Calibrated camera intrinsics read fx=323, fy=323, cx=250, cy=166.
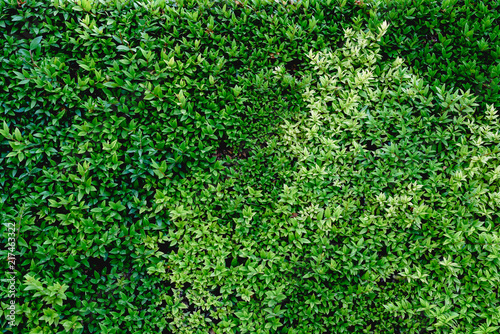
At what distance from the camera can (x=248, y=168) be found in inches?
121

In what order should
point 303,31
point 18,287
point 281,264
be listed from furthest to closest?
point 303,31 < point 281,264 < point 18,287

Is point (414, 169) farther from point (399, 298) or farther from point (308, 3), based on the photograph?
point (308, 3)

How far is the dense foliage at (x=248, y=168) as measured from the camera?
282 centimetres

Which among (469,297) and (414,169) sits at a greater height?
(414,169)

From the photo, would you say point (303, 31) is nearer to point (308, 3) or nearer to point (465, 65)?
point (308, 3)

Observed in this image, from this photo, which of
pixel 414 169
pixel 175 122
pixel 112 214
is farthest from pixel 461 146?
pixel 112 214

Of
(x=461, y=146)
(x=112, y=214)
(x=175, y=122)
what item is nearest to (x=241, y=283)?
(x=112, y=214)

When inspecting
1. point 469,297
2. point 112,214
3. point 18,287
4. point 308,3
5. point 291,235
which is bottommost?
point 18,287

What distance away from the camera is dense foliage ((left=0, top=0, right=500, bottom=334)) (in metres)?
2.82

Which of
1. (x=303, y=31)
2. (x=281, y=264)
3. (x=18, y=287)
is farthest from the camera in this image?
(x=303, y=31)

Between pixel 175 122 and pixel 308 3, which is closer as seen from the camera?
pixel 175 122

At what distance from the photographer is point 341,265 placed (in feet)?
9.62

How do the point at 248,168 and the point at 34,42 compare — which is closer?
the point at 34,42

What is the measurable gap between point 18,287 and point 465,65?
4486 millimetres
